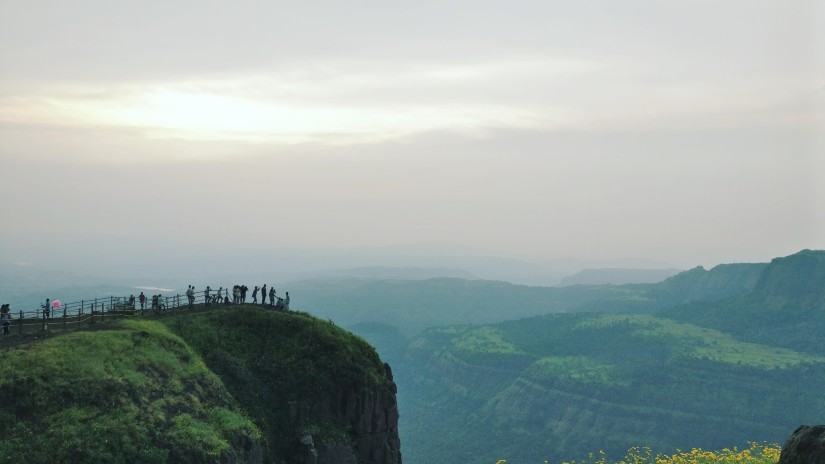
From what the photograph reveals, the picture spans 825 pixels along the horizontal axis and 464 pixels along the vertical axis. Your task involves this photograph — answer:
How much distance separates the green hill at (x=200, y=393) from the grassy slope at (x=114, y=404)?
0.09m

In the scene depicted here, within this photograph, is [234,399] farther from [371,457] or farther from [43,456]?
[43,456]

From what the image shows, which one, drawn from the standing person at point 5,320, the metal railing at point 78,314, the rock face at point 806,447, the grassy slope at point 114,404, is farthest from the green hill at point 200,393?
the rock face at point 806,447

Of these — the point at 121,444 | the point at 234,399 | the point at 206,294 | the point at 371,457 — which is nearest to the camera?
the point at 121,444

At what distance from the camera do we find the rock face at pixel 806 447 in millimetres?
41219

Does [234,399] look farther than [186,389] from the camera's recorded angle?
Yes

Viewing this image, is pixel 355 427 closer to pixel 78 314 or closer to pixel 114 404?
pixel 114 404

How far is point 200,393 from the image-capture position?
64812 mm

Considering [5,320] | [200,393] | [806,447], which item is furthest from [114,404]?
[806,447]

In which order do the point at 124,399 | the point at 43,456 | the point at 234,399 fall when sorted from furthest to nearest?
the point at 234,399 < the point at 124,399 < the point at 43,456

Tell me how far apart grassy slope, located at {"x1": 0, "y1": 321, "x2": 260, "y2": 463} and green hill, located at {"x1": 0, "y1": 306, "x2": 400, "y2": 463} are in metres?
0.09

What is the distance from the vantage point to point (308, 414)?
72.3 metres

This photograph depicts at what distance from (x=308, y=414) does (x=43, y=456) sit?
27.2 m

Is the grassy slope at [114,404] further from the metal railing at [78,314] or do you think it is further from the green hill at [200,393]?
the metal railing at [78,314]

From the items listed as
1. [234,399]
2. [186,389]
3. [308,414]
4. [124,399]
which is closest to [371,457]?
[308,414]
